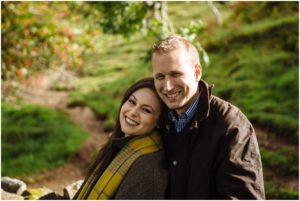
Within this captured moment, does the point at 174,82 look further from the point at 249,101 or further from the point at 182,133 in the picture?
the point at 249,101

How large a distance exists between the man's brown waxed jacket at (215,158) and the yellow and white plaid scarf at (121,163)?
0.28 m

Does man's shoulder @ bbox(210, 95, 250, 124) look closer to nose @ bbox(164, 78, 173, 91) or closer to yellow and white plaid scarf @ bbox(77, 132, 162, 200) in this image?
nose @ bbox(164, 78, 173, 91)

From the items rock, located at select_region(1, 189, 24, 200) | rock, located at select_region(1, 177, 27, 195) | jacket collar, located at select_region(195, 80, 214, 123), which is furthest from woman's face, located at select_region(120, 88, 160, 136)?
rock, located at select_region(1, 177, 27, 195)

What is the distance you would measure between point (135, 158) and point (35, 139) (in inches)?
377

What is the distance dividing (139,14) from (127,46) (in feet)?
52.0

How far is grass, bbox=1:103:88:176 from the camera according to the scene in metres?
11.5

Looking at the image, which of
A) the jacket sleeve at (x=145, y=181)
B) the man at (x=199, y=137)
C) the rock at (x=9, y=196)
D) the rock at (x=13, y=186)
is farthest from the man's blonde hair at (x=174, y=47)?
the rock at (x=13, y=186)

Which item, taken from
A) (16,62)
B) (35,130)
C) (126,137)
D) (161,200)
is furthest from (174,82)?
(35,130)

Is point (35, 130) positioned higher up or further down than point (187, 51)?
further down

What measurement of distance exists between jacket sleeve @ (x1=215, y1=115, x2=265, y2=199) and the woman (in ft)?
1.85

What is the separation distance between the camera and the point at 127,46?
23.4m

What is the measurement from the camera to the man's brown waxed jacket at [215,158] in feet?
11.8

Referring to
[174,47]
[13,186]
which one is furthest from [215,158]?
[13,186]

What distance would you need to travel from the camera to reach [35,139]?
13000 millimetres
